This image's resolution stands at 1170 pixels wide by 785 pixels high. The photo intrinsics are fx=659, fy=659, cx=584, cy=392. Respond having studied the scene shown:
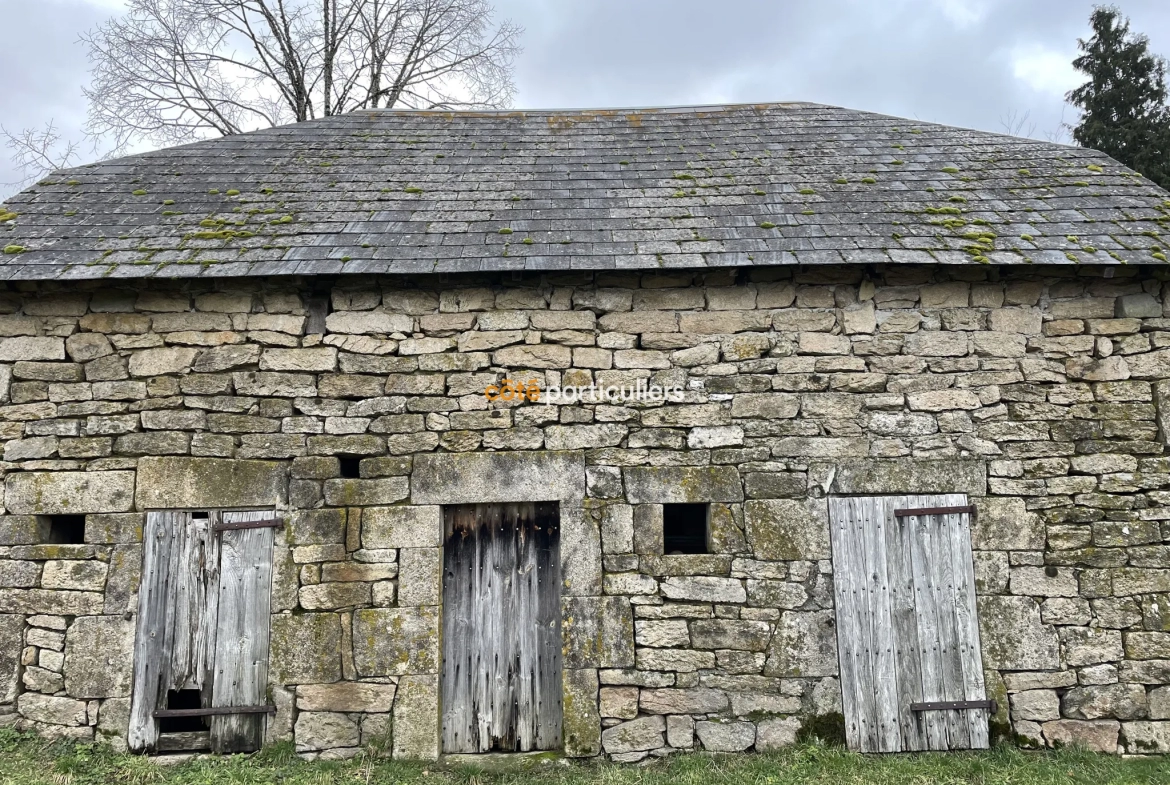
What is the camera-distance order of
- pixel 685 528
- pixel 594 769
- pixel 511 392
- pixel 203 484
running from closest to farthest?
1. pixel 594 769
2. pixel 203 484
3. pixel 511 392
4. pixel 685 528

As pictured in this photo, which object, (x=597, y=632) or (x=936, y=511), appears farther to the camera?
(x=936, y=511)

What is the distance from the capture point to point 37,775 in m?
4.20

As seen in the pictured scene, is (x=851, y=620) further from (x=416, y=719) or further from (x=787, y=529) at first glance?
(x=416, y=719)

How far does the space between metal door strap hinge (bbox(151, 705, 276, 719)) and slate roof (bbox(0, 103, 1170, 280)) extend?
10.1 feet

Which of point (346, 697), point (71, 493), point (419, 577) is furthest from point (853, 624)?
point (71, 493)

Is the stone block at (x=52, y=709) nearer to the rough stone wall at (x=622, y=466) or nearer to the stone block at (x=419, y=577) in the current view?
the rough stone wall at (x=622, y=466)

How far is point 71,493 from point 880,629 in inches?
232

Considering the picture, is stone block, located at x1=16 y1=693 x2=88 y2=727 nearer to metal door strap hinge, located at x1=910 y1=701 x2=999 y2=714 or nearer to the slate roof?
the slate roof

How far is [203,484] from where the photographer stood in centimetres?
477

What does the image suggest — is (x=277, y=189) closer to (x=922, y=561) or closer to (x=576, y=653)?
(x=576, y=653)

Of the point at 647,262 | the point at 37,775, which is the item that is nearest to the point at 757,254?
the point at 647,262

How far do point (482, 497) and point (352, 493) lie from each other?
0.94 metres

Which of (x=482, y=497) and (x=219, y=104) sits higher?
(x=219, y=104)

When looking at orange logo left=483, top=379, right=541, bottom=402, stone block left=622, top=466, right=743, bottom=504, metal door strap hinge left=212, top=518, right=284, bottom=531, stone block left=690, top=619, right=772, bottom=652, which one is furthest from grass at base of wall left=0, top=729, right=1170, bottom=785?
orange logo left=483, top=379, right=541, bottom=402
